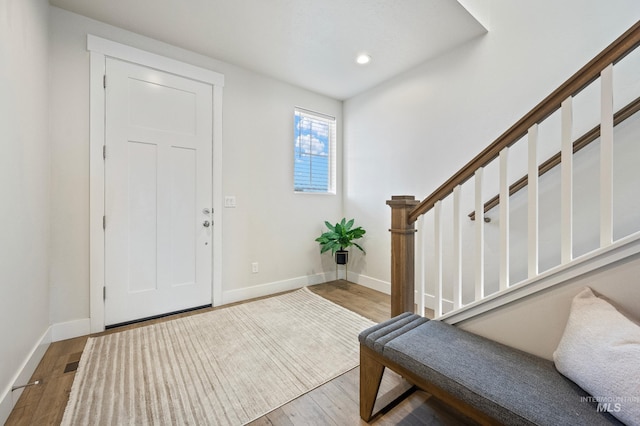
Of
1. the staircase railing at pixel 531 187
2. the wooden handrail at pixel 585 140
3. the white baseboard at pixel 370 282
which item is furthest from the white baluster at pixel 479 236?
the white baseboard at pixel 370 282

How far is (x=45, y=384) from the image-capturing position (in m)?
1.53

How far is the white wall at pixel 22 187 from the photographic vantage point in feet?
4.34

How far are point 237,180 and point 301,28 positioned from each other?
1611 mm

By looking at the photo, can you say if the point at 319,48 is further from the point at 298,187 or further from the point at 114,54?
the point at 114,54

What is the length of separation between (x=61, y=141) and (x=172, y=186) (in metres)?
0.83

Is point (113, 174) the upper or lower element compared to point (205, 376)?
upper

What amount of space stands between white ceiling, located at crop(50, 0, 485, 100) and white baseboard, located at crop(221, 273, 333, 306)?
253 cm

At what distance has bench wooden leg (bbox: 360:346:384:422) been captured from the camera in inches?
49.7

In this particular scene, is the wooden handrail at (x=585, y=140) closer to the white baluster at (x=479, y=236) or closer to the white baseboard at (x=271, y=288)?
the white baluster at (x=479, y=236)

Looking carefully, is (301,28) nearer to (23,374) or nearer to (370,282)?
(370,282)

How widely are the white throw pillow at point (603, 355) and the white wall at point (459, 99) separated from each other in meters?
1.78

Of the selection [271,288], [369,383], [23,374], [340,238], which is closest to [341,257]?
[340,238]

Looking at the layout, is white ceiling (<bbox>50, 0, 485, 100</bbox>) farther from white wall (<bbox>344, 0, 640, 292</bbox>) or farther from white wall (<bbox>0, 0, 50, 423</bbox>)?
white wall (<bbox>0, 0, 50, 423</bbox>)

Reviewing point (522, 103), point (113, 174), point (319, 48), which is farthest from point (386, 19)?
point (113, 174)
